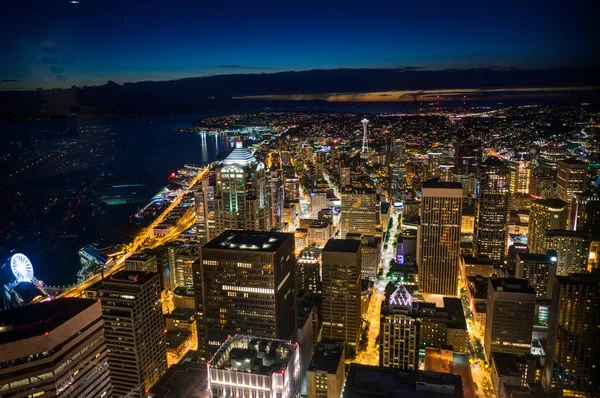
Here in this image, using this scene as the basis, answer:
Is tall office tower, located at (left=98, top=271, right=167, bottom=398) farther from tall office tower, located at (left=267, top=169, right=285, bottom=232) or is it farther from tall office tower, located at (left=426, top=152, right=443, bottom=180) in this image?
tall office tower, located at (left=426, top=152, right=443, bottom=180)

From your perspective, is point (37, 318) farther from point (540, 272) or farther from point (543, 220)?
point (543, 220)

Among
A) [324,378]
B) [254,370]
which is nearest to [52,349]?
[254,370]

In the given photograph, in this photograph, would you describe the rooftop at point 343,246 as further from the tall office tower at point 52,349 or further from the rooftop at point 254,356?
the tall office tower at point 52,349

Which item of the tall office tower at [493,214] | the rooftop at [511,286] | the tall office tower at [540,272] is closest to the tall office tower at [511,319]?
the rooftop at [511,286]

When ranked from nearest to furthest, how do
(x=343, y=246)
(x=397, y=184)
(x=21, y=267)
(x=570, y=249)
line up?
(x=21, y=267) < (x=570, y=249) < (x=343, y=246) < (x=397, y=184)

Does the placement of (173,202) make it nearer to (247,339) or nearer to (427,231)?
(427,231)

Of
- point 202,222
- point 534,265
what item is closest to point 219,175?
point 202,222

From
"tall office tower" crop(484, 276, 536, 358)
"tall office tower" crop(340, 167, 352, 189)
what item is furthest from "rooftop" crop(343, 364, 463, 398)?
"tall office tower" crop(340, 167, 352, 189)
